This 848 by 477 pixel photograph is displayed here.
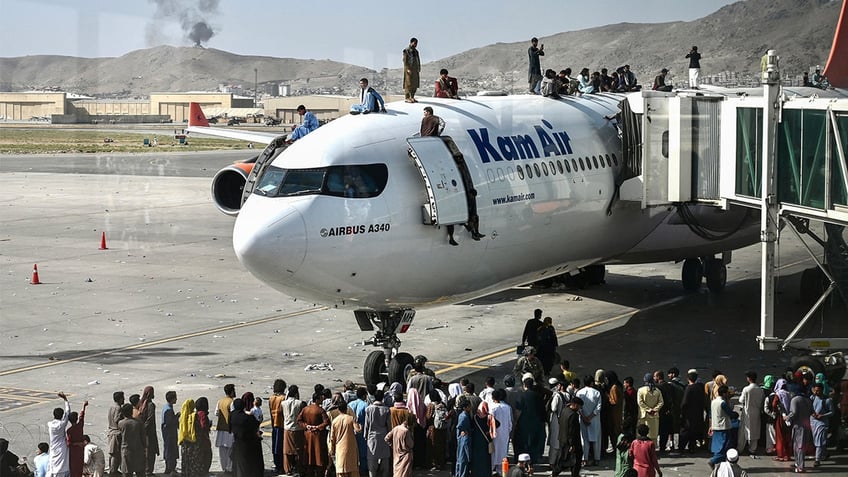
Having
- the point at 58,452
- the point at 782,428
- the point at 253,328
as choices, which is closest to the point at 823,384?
the point at 782,428

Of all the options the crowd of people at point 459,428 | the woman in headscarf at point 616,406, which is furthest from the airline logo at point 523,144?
the woman in headscarf at point 616,406

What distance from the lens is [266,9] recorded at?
2106 cm

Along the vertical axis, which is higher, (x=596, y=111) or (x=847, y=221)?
(x=596, y=111)

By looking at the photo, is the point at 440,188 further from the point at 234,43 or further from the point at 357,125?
the point at 234,43

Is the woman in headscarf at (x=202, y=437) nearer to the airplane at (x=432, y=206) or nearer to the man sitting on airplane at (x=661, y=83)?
the airplane at (x=432, y=206)

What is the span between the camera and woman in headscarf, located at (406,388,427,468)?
1734 centimetres

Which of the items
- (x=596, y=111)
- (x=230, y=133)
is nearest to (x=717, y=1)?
(x=596, y=111)

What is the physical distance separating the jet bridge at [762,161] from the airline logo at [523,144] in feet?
5.96

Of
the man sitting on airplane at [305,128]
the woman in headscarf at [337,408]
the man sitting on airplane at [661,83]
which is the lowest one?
the woman in headscarf at [337,408]

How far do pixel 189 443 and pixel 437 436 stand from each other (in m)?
3.65

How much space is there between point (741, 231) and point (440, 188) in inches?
440

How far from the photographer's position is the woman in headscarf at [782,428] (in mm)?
17625

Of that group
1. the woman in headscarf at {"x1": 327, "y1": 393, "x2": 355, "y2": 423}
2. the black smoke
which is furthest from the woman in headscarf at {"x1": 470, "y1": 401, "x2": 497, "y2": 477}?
the black smoke

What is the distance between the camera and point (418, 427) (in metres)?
17.3
